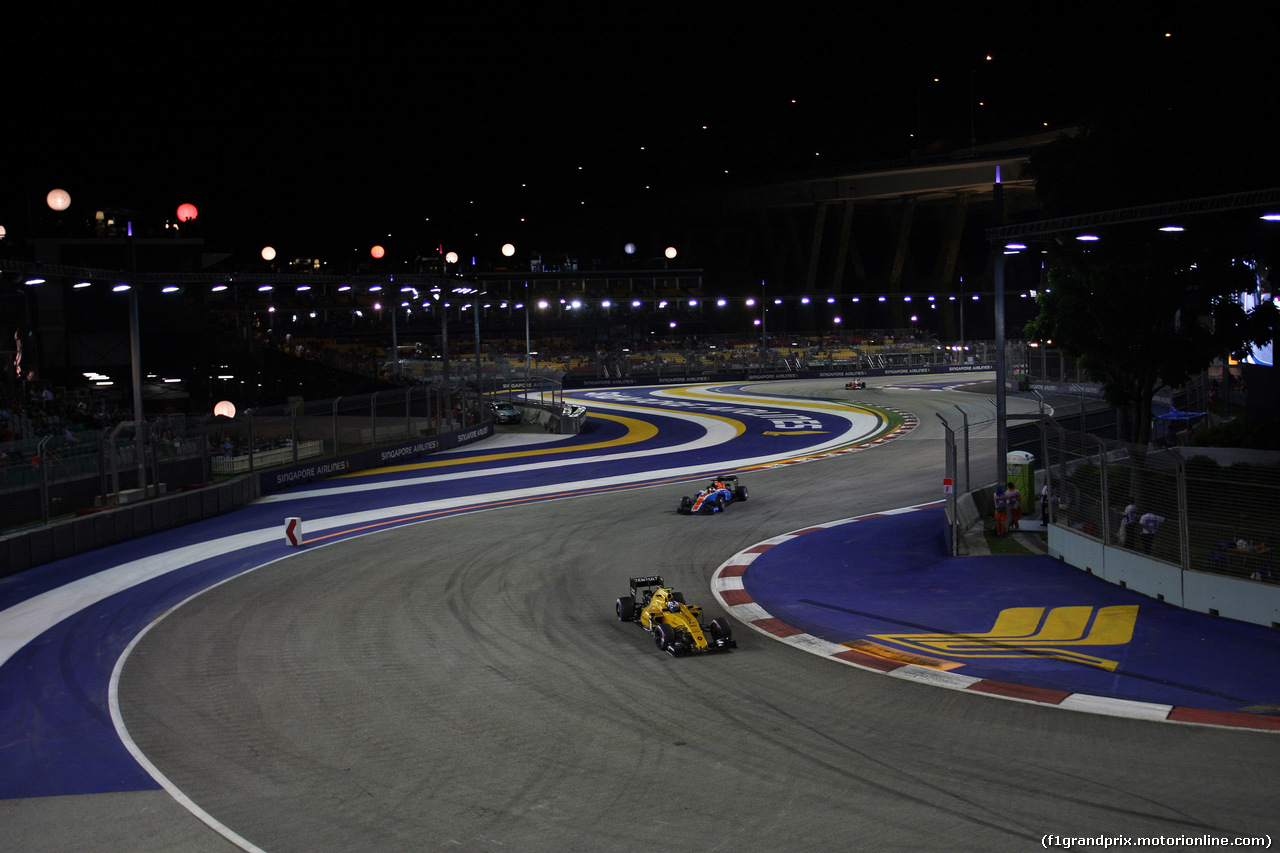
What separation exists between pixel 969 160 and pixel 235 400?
54.8 m

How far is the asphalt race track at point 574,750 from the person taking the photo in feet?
23.8

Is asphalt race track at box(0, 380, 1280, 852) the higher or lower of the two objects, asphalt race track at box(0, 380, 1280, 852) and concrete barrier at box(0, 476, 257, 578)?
the lower

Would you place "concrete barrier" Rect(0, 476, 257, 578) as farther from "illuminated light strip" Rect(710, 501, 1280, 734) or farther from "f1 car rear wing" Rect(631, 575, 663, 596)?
"illuminated light strip" Rect(710, 501, 1280, 734)

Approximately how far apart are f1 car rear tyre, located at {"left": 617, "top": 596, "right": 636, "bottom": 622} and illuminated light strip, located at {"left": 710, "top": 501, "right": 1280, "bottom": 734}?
160cm

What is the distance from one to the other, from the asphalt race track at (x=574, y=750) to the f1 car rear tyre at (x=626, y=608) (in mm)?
370

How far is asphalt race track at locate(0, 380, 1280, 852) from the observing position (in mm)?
7258

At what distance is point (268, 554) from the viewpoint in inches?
770

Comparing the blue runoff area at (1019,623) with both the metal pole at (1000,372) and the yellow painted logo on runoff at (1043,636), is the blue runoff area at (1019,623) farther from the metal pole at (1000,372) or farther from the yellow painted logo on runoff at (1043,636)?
the metal pole at (1000,372)

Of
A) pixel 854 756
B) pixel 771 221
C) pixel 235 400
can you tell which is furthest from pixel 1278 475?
pixel 771 221

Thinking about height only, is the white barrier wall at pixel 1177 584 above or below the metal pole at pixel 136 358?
below

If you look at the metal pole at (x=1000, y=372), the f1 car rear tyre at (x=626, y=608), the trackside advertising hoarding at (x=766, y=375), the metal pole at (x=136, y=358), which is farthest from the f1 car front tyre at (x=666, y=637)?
the trackside advertising hoarding at (x=766, y=375)

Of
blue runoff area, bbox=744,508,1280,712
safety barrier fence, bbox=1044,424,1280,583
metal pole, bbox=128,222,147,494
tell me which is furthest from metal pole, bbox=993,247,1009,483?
metal pole, bbox=128,222,147,494

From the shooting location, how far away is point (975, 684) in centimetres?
1052

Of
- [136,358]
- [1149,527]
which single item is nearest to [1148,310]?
[1149,527]
